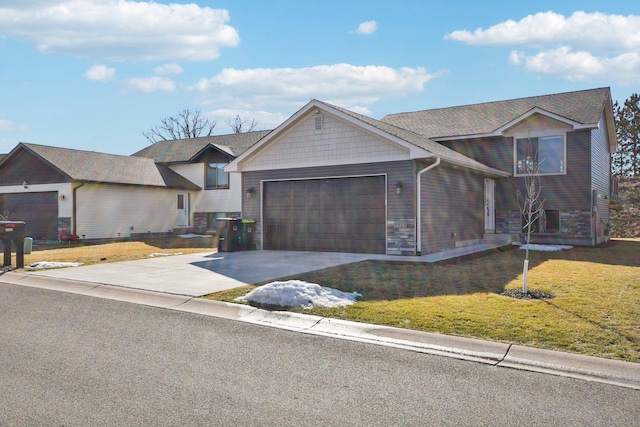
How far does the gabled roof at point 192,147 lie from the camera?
96.5 ft

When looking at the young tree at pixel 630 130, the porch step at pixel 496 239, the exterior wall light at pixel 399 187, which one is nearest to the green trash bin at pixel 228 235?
the exterior wall light at pixel 399 187

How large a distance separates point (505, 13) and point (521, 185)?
7.96 meters

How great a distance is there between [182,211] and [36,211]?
7586 mm

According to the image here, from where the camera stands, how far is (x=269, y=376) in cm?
489

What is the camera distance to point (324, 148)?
1641cm

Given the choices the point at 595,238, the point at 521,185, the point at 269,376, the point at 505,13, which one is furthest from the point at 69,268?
the point at 595,238

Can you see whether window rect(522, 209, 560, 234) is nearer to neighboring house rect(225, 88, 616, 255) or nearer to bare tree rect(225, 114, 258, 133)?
neighboring house rect(225, 88, 616, 255)

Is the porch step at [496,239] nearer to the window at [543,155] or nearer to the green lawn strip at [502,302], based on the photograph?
the window at [543,155]

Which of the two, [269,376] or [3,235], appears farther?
[3,235]

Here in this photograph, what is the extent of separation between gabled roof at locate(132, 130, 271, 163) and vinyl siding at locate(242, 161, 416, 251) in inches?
415

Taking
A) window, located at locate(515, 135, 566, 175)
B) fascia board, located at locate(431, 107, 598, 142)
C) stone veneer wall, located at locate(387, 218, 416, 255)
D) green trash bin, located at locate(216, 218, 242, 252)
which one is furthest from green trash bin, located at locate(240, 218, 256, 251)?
window, located at locate(515, 135, 566, 175)

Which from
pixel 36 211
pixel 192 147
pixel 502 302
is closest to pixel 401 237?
pixel 502 302

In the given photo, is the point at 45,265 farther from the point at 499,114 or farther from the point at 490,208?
the point at 499,114

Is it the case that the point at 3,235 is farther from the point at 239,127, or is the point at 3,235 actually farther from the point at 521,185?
the point at 239,127
